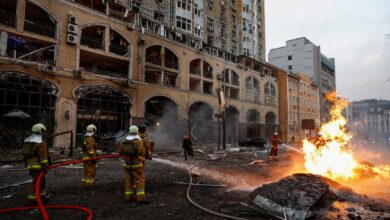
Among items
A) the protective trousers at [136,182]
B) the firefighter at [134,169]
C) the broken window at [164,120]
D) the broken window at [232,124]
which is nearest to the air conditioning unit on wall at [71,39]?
the broken window at [164,120]

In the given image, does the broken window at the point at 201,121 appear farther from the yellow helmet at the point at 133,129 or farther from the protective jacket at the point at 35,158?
the protective jacket at the point at 35,158

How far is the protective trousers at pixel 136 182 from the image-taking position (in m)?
6.45

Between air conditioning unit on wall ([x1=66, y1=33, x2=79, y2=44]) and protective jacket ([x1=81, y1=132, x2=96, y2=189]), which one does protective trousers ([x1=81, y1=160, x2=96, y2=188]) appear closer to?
protective jacket ([x1=81, y1=132, x2=96, y2=189])

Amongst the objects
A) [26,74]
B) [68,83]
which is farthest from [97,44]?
[26,74]

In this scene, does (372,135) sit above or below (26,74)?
below

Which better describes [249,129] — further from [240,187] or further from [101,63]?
[240,187]

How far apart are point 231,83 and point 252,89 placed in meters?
5.82

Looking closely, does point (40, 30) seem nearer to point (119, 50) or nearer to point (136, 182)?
point (119, 50)

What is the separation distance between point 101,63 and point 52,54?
19.2 feet

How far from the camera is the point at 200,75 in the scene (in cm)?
3691

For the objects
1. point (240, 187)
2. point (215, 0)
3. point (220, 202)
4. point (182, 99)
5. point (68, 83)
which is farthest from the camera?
point (215, 0)

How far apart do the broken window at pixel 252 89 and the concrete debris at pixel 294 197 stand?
1501 inches

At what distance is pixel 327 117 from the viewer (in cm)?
7262

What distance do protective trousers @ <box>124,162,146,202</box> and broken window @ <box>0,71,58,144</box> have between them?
15958 mm
